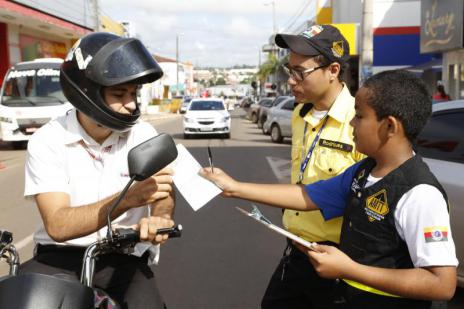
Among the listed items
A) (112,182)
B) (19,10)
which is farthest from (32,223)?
(19,10)

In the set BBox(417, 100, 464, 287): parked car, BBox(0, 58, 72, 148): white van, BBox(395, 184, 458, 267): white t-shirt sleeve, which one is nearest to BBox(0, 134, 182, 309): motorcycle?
BBox(395, 184, 458, 267): white t-shirt sleeve

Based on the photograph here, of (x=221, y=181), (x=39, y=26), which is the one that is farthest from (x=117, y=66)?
(x=39, y=26)

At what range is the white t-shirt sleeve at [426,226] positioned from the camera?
5.30 feet

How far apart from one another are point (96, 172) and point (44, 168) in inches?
9.6

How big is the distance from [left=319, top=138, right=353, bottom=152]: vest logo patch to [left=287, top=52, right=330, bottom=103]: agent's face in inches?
9.5

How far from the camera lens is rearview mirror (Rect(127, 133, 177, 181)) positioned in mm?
1812

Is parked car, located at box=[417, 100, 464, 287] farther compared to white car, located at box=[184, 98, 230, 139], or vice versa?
white car, located at box=[184, 98, 230, 139]

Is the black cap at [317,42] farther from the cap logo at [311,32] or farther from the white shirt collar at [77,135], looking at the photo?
the white shirt collar at [77,135]

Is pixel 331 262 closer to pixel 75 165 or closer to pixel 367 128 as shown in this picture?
pixel 367 128

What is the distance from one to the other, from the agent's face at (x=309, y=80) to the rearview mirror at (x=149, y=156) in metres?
0.94

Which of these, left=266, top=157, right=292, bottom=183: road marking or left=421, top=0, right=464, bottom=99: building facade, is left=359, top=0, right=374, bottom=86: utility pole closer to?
left=421, top=0, right=464, bottom=99: building facade

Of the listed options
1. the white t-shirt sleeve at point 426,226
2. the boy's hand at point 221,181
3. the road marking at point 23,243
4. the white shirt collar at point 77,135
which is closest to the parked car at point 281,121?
the road marking at point 23,243

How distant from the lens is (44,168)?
7.58ft

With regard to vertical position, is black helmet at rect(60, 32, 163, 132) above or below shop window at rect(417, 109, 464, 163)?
above
